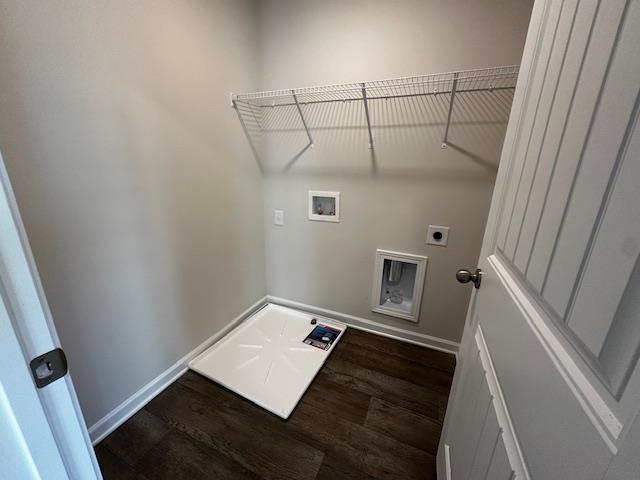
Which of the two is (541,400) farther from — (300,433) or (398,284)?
(398,284)

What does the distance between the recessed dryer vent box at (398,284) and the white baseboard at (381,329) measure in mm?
137

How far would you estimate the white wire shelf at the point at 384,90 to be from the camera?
1.38m

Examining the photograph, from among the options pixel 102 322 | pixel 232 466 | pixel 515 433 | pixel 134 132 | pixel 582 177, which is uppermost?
pixel 134 132

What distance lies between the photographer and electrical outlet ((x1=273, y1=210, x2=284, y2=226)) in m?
2.19

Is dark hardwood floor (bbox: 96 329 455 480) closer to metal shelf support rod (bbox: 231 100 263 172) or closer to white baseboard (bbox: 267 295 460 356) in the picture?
white baseboard (bbox: 267 295 460 356)

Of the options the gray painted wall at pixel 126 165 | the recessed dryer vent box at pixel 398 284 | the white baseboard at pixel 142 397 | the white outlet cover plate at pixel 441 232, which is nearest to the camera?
the gray painted wall at pixel 126 165

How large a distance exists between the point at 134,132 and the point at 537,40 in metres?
1.56

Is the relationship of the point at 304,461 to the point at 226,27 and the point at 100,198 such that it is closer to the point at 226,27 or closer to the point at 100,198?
the point at 100,198

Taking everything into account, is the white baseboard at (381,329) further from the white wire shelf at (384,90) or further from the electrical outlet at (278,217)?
the white wire shelf at (384,90)

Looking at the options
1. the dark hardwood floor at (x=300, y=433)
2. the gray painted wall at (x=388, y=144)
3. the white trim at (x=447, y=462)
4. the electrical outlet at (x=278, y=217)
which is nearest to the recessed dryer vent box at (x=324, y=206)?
the gray painted wall at (x=388, y=144)

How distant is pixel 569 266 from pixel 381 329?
6.01 ft

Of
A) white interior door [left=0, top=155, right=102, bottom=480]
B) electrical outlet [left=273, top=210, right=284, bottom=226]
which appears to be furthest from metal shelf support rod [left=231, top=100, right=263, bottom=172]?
white interior door [left=0, top=155, right=102, bottom=480]

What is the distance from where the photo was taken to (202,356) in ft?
5.98

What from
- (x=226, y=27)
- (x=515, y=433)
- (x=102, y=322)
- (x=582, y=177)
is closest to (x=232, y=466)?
(x=102, y=322)
